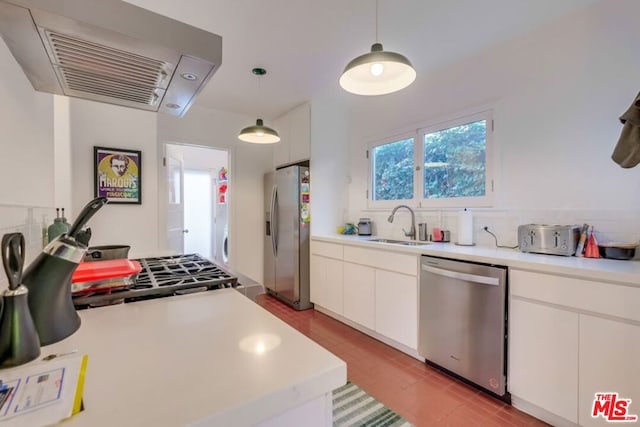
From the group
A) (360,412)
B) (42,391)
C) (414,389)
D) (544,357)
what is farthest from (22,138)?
(544,357)

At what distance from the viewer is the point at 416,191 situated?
116 inches

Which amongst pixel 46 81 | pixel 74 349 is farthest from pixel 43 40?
pixel 74 349

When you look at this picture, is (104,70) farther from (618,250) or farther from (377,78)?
(618,250)

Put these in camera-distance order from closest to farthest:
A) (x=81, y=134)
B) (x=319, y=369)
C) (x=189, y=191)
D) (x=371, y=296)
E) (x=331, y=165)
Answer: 1. (x=319, y=369)
2. (x=81, y=134)
3. (x=371, y=296)
4. (x=331, y=165)
5. (x=189, y=191)

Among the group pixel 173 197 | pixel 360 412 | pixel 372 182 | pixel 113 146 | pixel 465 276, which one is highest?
pixel 113 146

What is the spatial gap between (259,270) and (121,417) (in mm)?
3817

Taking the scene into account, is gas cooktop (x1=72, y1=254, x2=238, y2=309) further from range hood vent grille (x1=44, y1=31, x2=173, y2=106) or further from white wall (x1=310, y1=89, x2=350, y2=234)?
white wall (x1=310, y1=89, x2=350, y2=234)

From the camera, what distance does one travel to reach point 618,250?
1660mm

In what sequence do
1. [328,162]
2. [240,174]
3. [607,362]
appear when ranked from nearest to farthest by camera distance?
[607,362] → [328,162] → [240,174]

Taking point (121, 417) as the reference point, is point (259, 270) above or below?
below

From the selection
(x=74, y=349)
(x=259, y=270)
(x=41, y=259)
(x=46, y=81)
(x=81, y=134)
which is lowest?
(x=259, y=270)

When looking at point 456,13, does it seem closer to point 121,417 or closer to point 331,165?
point 331,165

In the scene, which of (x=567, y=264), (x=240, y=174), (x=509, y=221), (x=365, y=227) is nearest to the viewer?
(x=567, y=264)

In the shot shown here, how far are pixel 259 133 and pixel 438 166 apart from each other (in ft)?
5.75
